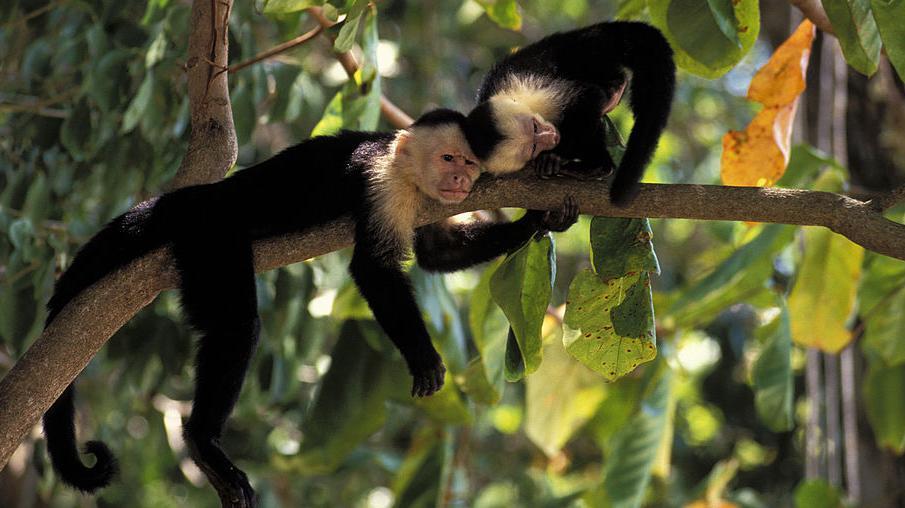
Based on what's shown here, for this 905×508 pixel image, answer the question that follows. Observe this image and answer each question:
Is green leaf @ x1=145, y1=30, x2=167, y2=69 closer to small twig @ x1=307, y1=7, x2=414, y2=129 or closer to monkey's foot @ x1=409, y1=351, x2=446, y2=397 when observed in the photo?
small twig @ x1=307, y1=7, x2=414, y2=129

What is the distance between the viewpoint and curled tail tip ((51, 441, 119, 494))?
2404mm

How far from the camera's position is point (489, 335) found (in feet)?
9.74

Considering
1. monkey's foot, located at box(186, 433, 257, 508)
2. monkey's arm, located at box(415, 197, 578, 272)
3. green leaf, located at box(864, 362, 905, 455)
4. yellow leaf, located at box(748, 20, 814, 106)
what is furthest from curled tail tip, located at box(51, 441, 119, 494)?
green leaf, located at box(864, 362, 905, 455)

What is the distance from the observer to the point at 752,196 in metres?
1.95

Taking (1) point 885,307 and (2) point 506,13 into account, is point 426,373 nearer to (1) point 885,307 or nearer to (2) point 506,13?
(2) point 506,13

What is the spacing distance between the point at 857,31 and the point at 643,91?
19.8 inches

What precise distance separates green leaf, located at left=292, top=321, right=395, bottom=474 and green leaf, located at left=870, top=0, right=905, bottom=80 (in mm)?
1898

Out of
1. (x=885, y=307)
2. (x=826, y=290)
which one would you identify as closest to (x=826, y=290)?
(x=826, y=290)

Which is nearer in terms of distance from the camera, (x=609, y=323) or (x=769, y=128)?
(x=609, y=323)

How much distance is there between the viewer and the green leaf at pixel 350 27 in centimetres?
220

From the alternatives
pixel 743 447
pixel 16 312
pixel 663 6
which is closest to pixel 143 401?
pixel 16 312

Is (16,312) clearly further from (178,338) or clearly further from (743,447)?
(743,447)

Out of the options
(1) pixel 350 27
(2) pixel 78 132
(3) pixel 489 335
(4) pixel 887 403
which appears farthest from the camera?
(4) pixel 887 403

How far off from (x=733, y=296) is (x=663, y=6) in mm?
1177
